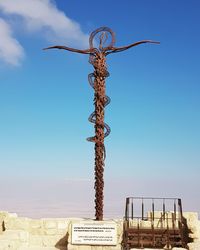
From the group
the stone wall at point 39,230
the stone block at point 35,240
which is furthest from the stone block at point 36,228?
the stone block at point 35,240

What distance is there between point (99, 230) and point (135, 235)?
4.73 feet

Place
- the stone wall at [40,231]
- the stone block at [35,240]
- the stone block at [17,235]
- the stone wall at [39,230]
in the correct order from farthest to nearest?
the stone block at [35,240]
the stone wall at [40,231]
the stone wall at [39,230]
the stone block at [17,235]

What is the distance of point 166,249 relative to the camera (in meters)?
13.6

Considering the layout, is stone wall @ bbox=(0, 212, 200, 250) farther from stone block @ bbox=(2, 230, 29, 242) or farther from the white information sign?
the white information sign

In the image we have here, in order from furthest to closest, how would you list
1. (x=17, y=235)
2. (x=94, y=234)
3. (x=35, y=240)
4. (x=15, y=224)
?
(x=15, y=224) → (x=35, y=240) → (x=17, y=235) → (x=94, y=234)

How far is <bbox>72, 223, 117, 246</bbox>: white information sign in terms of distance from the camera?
552 inches

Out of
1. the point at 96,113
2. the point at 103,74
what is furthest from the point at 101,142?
the point at 103,74

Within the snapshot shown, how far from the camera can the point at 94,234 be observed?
14133mm

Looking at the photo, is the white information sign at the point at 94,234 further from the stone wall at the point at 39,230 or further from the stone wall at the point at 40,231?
the stone wall at the point at 40,231

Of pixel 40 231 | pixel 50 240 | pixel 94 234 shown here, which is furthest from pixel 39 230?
pixel 94 234

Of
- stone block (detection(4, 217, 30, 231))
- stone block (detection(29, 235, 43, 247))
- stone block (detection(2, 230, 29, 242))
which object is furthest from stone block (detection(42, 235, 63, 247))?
stone block (detection(4, 217, 30, 231))

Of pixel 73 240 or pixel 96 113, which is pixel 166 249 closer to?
pixel 73 240

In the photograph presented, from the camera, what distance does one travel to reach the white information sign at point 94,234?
14023 mm

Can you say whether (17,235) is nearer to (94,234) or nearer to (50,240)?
(50,240)
